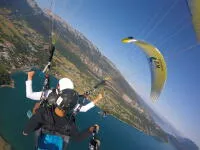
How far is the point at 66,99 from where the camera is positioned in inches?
241

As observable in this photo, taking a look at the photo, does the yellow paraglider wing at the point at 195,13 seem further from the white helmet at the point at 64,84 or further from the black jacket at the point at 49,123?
the black jacket at the point at 49,123

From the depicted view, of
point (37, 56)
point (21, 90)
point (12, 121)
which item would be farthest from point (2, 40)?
point (12, 121)

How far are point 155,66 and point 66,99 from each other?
1104 cm

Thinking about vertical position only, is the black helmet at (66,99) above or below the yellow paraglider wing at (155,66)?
below

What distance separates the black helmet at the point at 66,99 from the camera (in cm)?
614

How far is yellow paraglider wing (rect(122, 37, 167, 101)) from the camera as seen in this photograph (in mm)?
15562

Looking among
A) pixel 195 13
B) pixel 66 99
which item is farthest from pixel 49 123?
pixel 195 13

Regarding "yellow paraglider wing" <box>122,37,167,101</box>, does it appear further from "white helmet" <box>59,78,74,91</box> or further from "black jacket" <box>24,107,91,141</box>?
"black jacket" <box>24,107,91,141</box>

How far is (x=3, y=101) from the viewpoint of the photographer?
8075 cm

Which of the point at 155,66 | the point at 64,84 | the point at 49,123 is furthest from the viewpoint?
the point at 155,66

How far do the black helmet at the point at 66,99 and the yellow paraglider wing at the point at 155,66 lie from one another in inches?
351

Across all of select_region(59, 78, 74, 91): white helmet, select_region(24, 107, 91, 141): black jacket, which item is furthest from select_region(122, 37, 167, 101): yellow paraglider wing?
select_region(24, 107, 91, 141): black jacket

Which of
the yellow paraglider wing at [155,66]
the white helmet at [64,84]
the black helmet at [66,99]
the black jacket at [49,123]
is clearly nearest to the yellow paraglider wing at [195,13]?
the yellow paraglider wing at [155,66]

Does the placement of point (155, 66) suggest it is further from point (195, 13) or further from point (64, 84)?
point (64, 84)
